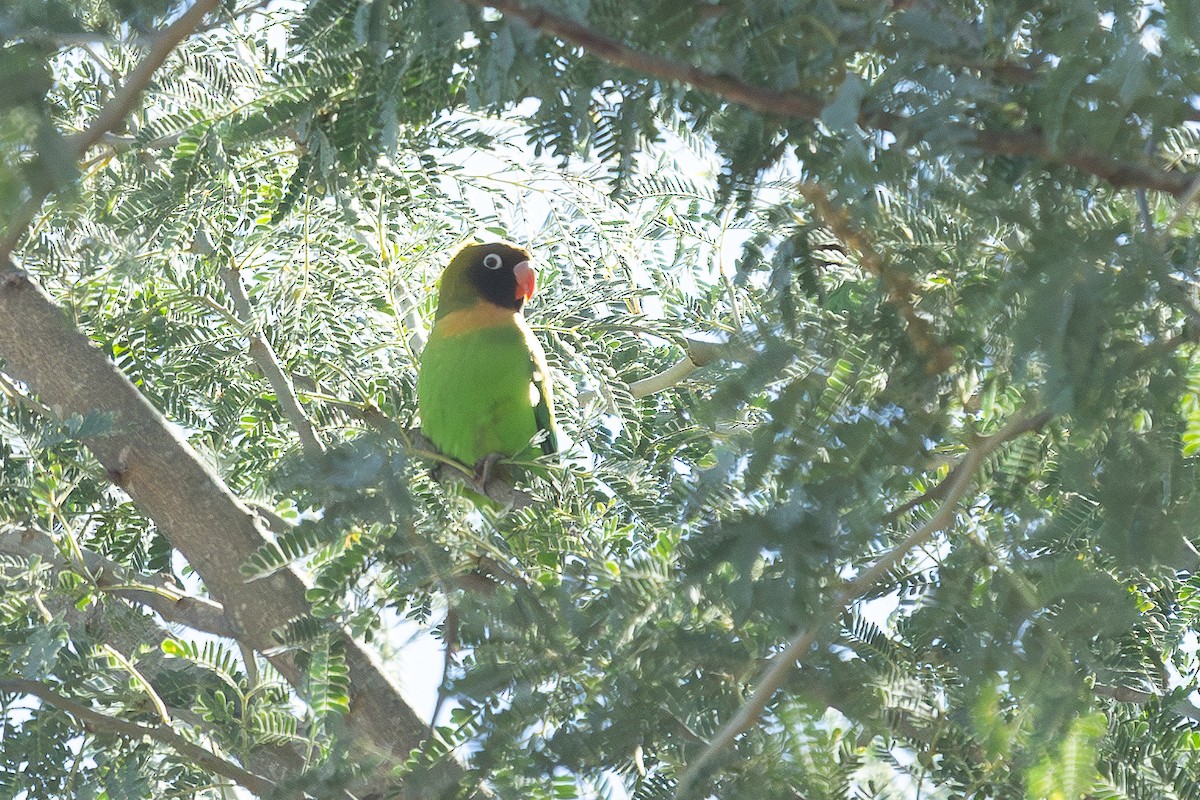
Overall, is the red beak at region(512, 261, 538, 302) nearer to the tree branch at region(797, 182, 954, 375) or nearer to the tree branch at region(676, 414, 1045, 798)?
the tree branch at region(797, 182, 954, 375)

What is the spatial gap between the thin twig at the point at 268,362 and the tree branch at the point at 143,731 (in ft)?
1.82

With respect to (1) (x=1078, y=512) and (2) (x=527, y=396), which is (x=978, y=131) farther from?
(2) (x=527, y=396)

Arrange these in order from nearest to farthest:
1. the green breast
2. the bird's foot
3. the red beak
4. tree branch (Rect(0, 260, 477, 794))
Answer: tree branch (Rect(0, 260, 477, 794))
the bird's foot
the green breast
the red beak

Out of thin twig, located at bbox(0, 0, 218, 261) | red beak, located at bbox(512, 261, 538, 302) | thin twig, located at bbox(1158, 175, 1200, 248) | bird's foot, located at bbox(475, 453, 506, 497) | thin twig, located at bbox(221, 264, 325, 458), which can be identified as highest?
red beak, located at bbox(512, 261, 538, 302)

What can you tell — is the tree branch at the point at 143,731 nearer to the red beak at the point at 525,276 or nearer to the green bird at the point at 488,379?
the green bird at the point at 488,379

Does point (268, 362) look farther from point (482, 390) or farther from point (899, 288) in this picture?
point (899, 288)

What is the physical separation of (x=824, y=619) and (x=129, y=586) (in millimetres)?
1586

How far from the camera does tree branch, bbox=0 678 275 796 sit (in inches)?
78.4

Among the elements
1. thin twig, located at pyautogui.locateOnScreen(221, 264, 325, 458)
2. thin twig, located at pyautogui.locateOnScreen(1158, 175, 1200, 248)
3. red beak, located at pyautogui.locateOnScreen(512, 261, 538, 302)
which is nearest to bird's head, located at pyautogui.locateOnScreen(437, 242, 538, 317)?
red beak, located at pyautogui.locateOnScreen(512, 261, 538, 302)

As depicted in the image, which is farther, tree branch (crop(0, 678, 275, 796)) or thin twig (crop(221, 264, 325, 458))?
thin twig (crop(221, 264, 325, 458))

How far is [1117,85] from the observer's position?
3.58 feet

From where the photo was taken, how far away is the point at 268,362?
276cm

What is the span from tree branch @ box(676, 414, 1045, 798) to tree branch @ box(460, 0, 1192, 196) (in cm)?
24

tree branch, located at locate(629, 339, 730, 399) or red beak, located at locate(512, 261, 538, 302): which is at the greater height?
red beak, located at locate(512, 261, 538, 302)
